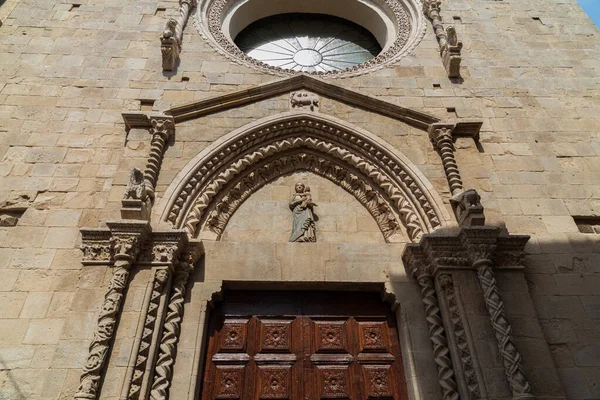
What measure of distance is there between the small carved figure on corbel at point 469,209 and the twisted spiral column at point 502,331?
45cm

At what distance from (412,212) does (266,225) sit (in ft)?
5.84

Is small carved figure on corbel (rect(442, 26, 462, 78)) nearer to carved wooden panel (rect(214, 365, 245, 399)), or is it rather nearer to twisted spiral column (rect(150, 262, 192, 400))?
twisted spiral column (rect(150, 262, 192, 400))

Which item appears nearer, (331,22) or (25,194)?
(25,194)

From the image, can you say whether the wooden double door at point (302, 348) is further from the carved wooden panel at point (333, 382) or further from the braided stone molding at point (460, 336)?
the braided stone molding at point (460, 336)

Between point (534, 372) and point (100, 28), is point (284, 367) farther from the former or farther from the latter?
point (100, 28)

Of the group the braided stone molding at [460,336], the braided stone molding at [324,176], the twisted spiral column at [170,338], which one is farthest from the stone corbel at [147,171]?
the braided stone molding at [460,336]

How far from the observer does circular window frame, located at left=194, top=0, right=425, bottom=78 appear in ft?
23.0

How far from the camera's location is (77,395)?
366 centimetres

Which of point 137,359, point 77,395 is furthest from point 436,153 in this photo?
point 77,395

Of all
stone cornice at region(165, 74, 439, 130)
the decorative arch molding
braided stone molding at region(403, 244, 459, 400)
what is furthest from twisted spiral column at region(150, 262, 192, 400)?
braided stone molding at region(403, 244, 459, 400)

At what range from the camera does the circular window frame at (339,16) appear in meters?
7.01

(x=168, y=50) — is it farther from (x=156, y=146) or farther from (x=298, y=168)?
(x=298, y=168)

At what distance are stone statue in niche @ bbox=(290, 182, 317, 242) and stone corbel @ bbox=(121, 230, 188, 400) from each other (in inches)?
52.3

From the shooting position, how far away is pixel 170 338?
423cm
